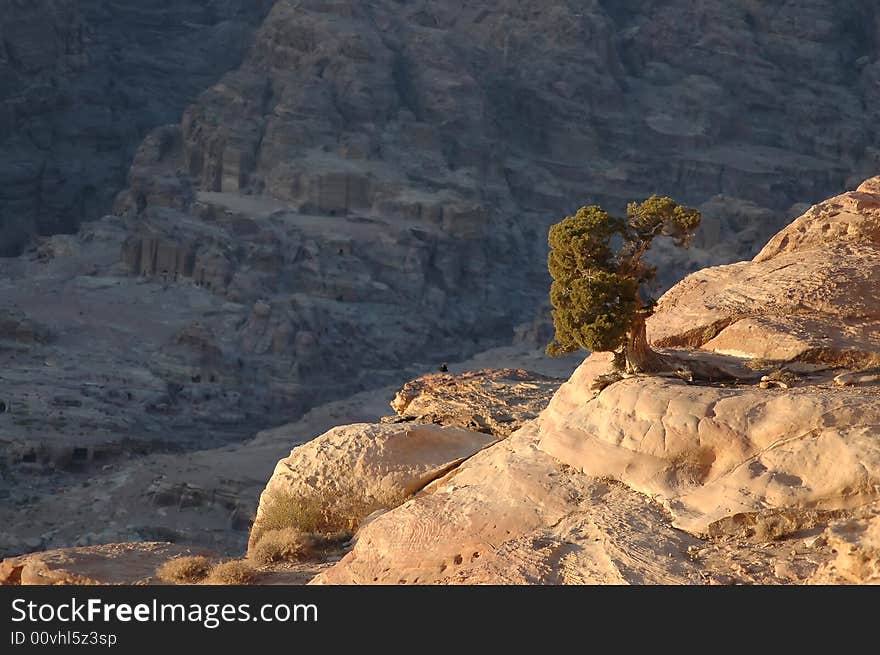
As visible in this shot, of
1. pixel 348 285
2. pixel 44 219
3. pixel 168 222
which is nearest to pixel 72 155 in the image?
pixel 44 219

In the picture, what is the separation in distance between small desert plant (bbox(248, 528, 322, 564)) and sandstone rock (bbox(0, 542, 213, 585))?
4.32 ft

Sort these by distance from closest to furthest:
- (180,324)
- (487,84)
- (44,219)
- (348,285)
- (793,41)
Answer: (180,324), (348,285), (44,219), (487,84), (793,41)

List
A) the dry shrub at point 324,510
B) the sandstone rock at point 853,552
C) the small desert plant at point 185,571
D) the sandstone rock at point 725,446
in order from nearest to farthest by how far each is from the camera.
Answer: the sandstone rock at point 853,552 < the sandstone rock at point 725,446 < the small desert plant at point 185,571 < the dry shrub at point 324,510

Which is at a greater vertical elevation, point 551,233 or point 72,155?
point 551,233

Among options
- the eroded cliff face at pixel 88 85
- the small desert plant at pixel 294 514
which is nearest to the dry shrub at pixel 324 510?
the small desert plant at pixel 294 514

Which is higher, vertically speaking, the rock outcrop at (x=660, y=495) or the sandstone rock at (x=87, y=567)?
the rock outcrop at (x=660, y=495)

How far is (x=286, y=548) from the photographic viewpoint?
79.8ft

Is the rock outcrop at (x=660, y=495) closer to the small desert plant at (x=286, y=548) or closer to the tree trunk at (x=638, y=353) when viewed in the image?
the tree trunk at (x=638, y=353)

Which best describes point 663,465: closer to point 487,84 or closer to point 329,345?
point 329,345

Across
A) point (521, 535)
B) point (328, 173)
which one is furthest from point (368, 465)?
point (328, 173)

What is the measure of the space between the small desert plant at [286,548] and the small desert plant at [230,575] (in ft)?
6.05

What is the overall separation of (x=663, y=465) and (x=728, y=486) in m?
1.07

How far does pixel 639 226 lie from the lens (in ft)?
80.4

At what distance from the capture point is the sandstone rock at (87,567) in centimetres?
2227
